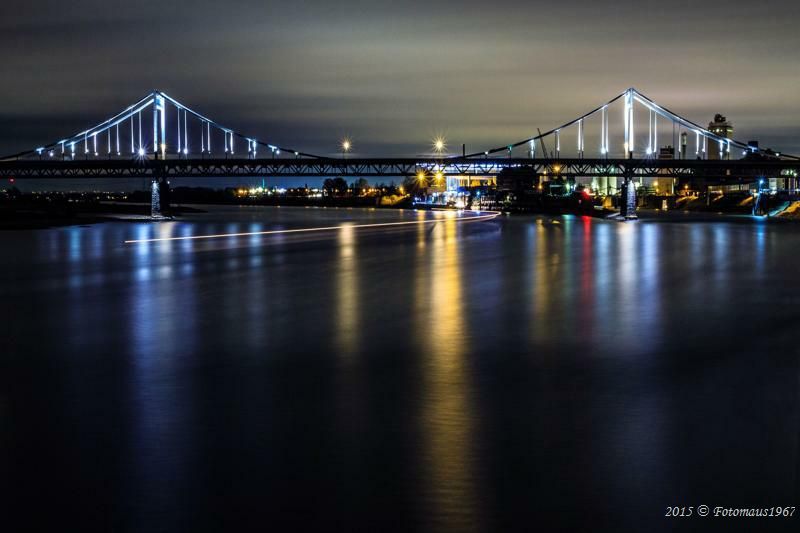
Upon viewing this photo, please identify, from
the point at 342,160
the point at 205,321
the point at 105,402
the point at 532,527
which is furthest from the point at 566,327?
the point at 342,160

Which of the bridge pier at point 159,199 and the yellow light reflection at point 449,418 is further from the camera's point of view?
the bridge pier at point 159,199

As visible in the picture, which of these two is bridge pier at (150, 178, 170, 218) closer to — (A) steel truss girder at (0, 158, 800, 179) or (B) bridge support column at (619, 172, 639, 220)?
(A) steel truss girder at (0, 158, 800, 179)

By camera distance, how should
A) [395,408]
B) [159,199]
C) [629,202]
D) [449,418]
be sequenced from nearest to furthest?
[449,418] < [395,408] < [629,202] < [159,199]

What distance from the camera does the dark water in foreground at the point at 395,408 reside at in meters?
6.21

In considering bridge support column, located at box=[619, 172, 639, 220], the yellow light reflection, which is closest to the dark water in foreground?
the yellow light reflection

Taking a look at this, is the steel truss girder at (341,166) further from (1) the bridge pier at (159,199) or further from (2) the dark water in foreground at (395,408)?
(2) the dark water in foreground at (395,408)

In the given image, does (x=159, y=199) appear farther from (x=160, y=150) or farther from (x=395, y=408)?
(x=395, y=408)

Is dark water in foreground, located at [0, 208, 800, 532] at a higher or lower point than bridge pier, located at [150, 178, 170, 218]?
lower

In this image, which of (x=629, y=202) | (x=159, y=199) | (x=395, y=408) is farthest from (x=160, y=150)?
(x=395, y=408)

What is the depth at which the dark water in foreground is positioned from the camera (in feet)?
20.4

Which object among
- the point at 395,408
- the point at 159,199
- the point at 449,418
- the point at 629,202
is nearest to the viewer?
the point at 449,418

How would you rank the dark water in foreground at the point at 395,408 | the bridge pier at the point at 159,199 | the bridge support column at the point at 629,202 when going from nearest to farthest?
the dark water in foreground at the point at 395,408 < the bridge support column at the point at 629,202 < the bridge pier at the point at 159,199

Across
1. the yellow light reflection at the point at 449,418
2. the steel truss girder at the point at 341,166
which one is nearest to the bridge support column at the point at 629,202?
the steel truss girder at the point at 341,166

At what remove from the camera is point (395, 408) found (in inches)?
352
